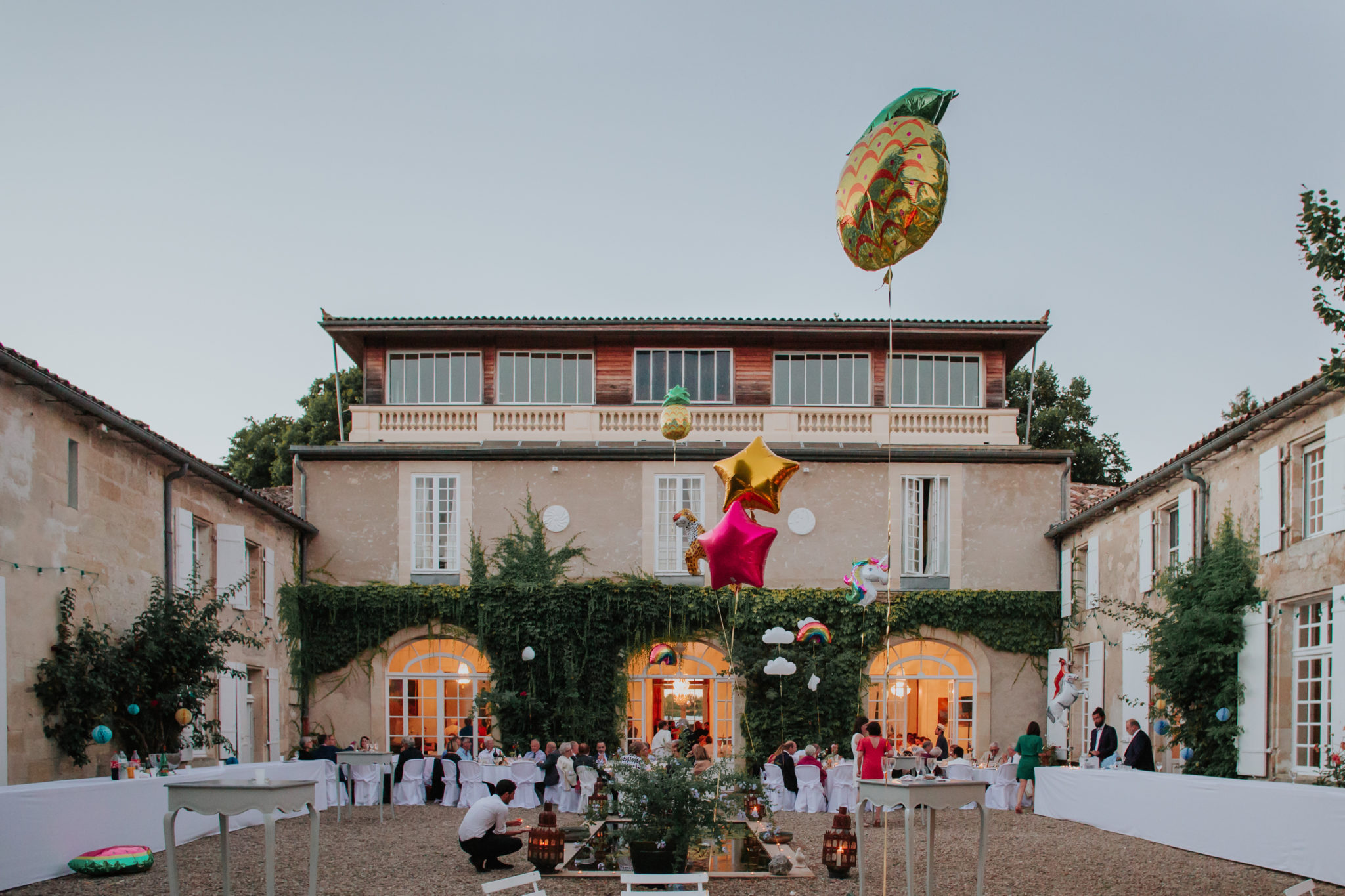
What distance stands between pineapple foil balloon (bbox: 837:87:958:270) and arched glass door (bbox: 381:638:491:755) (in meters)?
12.8

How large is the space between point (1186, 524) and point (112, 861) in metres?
11.9

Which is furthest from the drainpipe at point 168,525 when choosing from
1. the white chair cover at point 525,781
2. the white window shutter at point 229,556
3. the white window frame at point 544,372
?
the white window frame at point 544,372

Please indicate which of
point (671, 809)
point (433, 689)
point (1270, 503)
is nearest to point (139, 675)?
point (671, 809)

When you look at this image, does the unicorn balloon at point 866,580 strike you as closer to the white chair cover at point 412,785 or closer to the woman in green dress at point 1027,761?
the woman in green dress at point 1027,761

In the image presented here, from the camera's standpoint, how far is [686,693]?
19.3 metres

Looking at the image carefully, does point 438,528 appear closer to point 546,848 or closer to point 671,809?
point 546,848

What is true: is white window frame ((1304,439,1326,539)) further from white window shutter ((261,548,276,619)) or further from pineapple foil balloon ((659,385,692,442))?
white window shutter ((261,548,276,619))

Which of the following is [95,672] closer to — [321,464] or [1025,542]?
[321,464]

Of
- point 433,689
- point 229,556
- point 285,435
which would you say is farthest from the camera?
point 285,435

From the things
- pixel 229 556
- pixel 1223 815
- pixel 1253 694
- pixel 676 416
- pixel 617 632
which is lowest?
pixel 1223 815

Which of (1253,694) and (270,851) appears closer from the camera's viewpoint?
(270,851)

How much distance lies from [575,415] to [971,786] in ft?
43.7

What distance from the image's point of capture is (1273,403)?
39.5 feet

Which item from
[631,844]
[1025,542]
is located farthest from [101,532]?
[1025,542]
